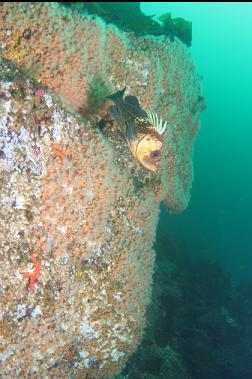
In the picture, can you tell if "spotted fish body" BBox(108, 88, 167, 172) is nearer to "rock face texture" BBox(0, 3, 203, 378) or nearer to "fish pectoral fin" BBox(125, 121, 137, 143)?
"fish pectoral fin" BBox(125, 121, 137, 143)

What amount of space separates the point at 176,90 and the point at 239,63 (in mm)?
108653

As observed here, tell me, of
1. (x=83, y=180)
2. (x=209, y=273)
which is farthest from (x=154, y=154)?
(x=209, y=273)

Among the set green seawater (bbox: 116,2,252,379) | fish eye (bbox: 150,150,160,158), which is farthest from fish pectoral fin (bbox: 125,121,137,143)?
green seawater (bbox: 116,2,252,379)

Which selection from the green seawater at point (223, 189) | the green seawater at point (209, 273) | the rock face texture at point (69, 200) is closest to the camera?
the rock face texture at point (69, 200)

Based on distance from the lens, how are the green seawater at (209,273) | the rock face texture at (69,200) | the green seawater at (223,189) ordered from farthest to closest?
the green seawater at (223,189) → the green seawater at (209,273) → the rock face texture at (69,200)

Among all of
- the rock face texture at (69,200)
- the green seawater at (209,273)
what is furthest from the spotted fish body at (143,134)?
the green seawater at (209,273)

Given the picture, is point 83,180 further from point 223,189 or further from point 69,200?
point 223,189

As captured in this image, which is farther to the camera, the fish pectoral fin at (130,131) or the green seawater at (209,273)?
the green seawater at (209,273)

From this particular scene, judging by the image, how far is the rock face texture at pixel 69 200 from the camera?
2.88m

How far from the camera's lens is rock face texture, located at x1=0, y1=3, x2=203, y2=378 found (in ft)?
9.44

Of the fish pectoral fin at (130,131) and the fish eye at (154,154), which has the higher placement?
the fish pectoral fin at (130,131)

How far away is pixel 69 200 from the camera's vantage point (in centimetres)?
322

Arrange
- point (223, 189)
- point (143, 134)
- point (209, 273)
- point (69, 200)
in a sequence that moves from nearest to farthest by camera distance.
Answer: point (143, 134) < point (69, 200) < point (209, 273) < point (223, 189)

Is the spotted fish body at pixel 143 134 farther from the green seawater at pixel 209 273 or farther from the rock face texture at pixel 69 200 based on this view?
the green seawater at pixel 209 273
